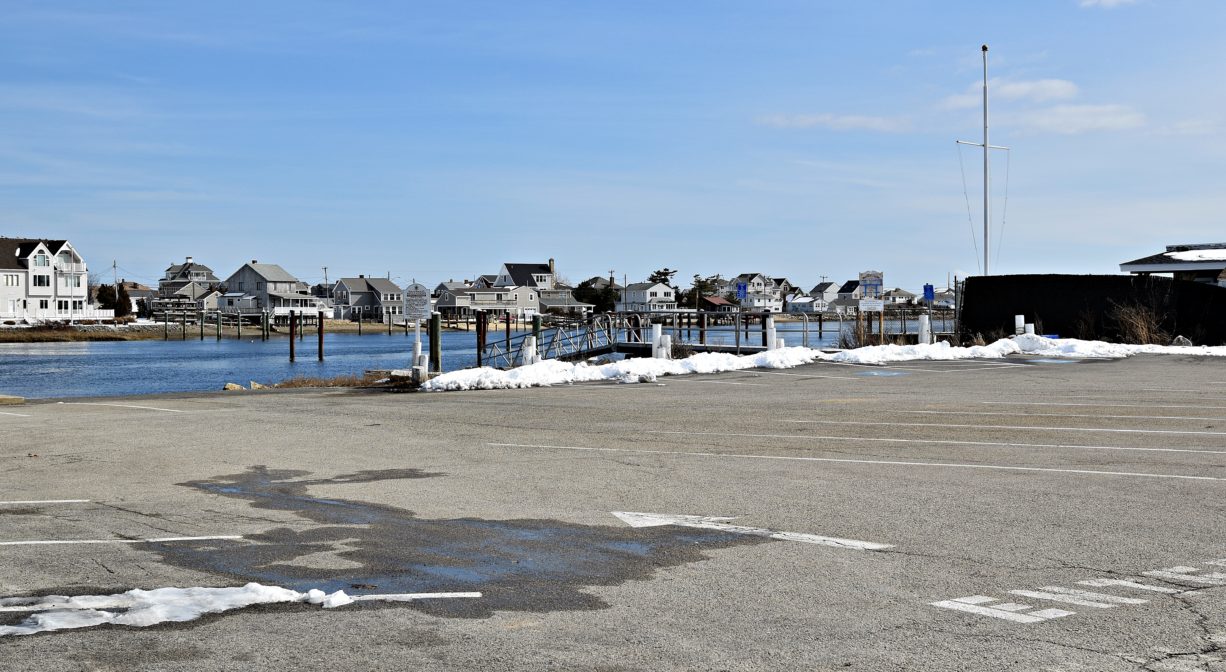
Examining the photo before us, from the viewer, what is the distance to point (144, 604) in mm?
6480

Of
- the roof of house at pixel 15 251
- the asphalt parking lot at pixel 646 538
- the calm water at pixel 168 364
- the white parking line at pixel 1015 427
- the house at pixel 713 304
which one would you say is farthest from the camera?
the house at pixel 713 304

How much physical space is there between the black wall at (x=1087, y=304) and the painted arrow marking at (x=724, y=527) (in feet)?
107

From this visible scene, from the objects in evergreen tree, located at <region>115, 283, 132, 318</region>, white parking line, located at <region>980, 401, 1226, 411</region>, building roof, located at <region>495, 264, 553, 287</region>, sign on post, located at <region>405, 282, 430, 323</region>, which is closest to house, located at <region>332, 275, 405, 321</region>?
building roof, located at <region>495, 264, 553, 287</region>

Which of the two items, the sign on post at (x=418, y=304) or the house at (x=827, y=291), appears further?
the house at (x=827, y=291)

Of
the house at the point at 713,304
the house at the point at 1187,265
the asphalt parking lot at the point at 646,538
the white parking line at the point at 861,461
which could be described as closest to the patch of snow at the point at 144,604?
the asphalt parking lot at the point at 646,538

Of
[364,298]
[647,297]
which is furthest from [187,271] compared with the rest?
[647,297]

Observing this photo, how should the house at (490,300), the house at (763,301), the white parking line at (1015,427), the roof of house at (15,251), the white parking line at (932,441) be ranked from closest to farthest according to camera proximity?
the white parking line at (932,441) → the white parking line at (1015,427) → the roof of house at (15,251) → the house at (490,300) → the house at (763,301)

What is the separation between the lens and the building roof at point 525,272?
168750mm

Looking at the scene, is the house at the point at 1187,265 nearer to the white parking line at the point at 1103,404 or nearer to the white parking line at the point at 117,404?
the white parking line at the point at 1103,404

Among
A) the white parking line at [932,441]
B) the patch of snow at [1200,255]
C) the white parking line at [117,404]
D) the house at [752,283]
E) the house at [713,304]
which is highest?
the house at [752,283]

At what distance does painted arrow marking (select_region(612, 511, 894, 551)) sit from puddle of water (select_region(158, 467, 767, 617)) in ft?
0.66

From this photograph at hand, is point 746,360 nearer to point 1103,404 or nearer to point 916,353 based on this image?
point 916,353

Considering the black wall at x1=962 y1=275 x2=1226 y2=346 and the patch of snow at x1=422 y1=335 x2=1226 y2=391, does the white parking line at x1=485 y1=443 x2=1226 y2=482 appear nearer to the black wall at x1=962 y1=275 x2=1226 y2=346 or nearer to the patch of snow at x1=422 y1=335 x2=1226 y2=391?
the patch of snow at x1=422 y1=335 x2=1226 y2=391

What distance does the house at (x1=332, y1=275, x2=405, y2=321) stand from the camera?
17000 centimetres
